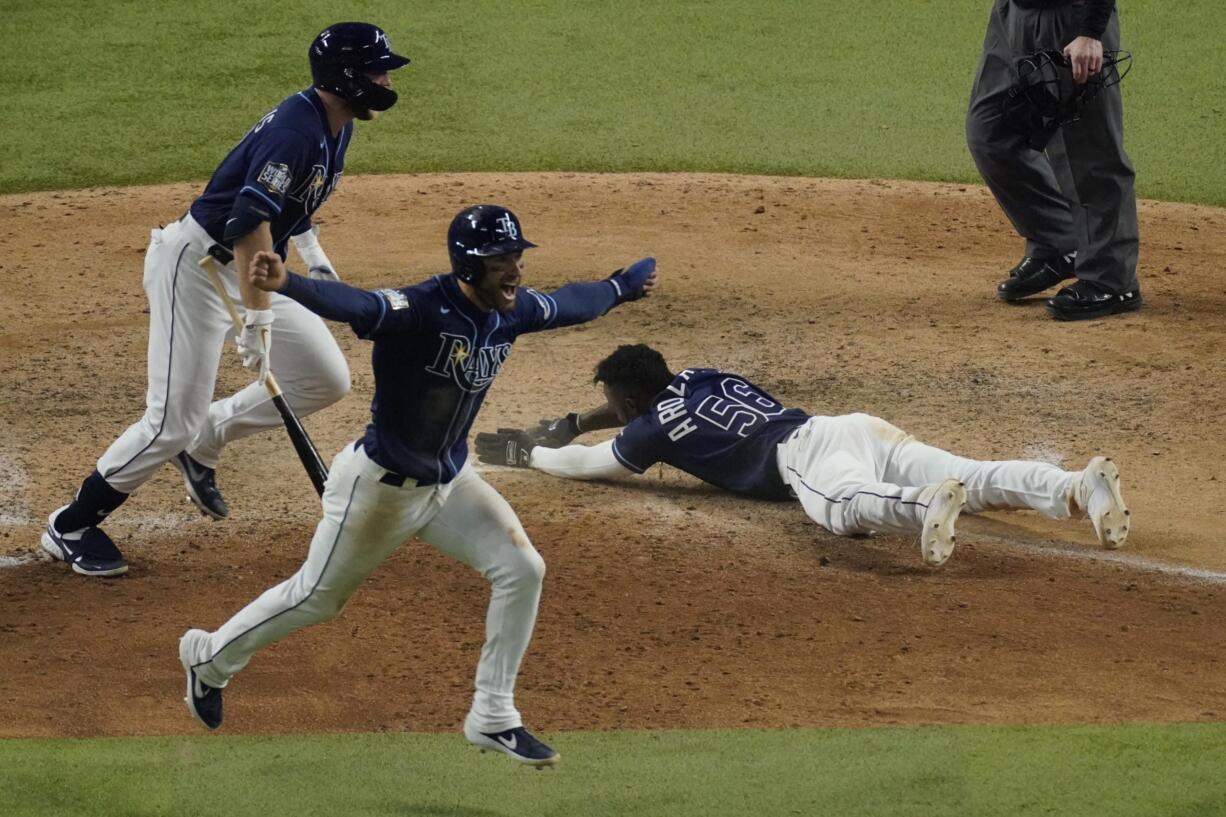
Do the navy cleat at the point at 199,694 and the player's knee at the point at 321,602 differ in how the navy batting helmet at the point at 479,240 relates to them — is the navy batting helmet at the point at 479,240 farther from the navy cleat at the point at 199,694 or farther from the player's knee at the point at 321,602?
the navy cleat at the point at 199,694

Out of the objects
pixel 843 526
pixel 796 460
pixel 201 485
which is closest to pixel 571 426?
pixel 796 460

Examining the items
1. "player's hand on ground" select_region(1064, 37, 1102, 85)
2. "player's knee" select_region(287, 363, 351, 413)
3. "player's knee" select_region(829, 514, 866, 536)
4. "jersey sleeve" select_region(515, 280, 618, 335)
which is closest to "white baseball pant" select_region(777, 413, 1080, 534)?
"player's knee" select_region(829, 514, 866, 536)

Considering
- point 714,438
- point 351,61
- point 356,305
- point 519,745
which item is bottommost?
point 519,745

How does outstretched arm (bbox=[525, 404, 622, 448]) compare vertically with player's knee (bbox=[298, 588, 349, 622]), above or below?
below

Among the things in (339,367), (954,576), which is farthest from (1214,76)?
(339,367)

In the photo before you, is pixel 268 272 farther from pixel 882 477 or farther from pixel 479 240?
pixel 882 477

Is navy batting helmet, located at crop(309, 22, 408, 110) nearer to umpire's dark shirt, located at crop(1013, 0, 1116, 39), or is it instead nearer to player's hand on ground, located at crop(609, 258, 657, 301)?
player's hand on ground, located at crop(609, 258, 657, 301)

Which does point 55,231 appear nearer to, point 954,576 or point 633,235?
point 633,235
